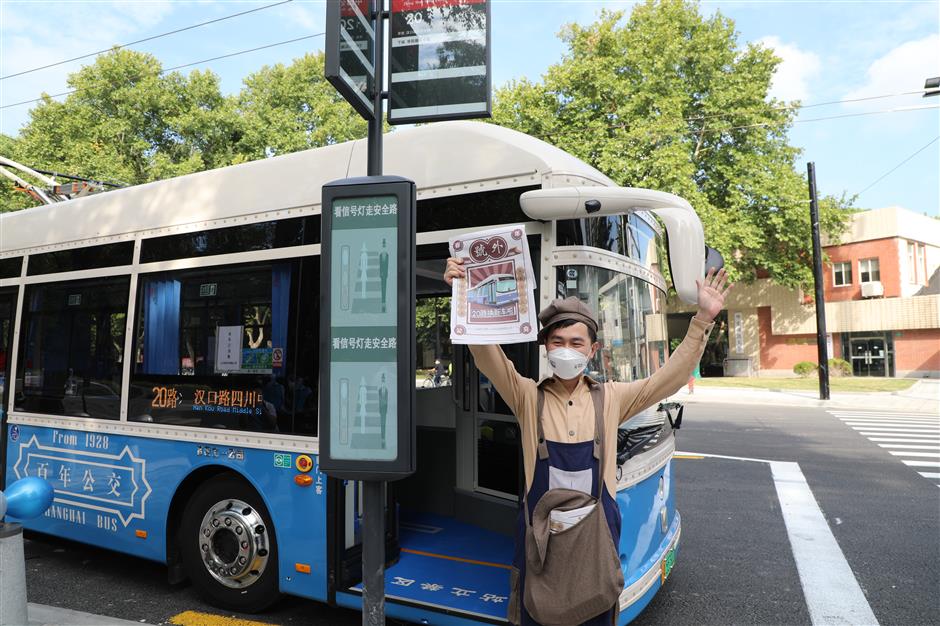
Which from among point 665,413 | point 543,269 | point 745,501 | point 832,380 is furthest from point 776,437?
point 832,380

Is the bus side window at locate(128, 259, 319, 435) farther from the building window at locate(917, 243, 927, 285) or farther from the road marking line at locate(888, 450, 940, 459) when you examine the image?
the building window at locate(917, 243, 927, 285)

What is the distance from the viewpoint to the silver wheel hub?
4.19 metres

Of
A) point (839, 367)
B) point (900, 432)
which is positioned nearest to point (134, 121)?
point (900, 432)

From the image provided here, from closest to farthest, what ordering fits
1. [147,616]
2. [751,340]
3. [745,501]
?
[147,616] < [745,501] < [751,340]

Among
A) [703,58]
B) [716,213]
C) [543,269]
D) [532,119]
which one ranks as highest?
[703,58]

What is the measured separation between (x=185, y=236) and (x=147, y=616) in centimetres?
266

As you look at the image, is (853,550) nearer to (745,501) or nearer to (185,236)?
(745,501)

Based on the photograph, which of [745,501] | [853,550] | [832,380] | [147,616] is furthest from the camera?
[832,380]

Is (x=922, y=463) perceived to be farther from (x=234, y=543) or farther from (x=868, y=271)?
(x=868, y=271)

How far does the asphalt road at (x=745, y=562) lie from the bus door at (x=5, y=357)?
1.03 meters

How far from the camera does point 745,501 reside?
772cm

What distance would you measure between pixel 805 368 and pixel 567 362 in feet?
107

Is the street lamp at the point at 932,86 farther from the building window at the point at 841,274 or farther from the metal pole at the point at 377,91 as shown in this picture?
the building window at the point at 841,274

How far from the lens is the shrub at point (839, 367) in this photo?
31.4 m
